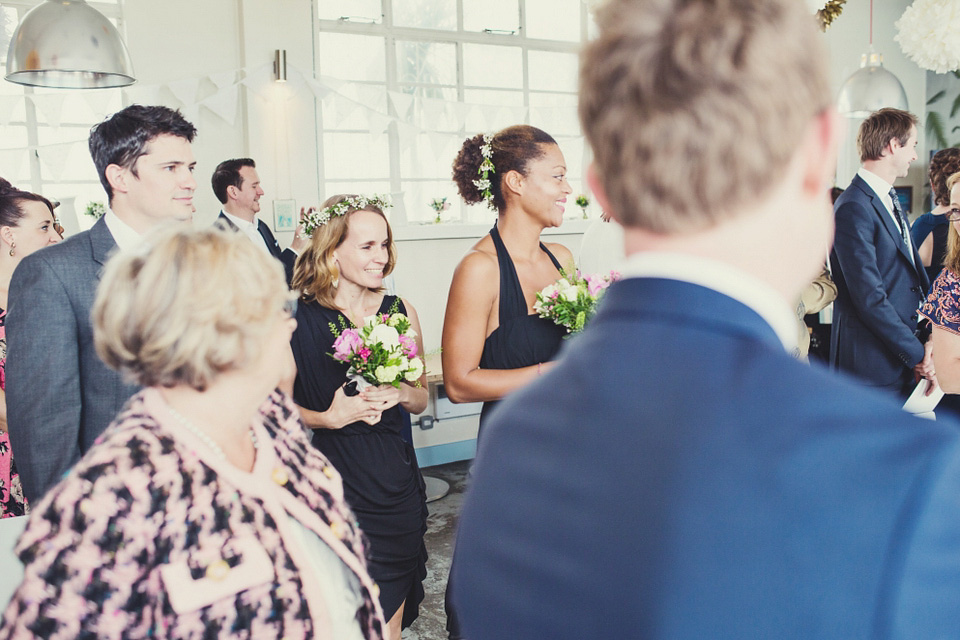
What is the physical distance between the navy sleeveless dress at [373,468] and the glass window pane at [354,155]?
3.84 m

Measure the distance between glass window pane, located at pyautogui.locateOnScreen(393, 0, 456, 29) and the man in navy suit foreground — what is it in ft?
20.6

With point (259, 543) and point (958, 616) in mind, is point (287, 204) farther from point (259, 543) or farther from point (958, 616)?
point (958, 616)

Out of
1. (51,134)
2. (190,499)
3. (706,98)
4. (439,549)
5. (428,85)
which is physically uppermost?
(428,85)

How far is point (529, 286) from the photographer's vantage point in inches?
100.0

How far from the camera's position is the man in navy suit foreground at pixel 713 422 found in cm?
49

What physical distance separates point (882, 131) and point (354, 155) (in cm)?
401

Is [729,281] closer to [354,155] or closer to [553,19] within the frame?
[354,155]

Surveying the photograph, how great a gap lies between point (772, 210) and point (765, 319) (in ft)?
0.27

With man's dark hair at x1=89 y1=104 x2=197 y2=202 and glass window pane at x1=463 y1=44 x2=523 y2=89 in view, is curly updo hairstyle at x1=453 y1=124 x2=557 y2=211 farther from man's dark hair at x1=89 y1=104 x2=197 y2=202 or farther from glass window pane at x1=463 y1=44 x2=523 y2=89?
glass window pane at x1=463 y1=44 x2=523 y2=89

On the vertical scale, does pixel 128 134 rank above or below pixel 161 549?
above

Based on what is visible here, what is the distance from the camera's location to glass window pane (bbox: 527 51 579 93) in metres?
6.99

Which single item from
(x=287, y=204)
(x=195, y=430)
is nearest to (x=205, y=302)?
Result: (x=195, y=430)

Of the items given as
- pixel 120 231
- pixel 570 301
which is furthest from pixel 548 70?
pixel 120 231

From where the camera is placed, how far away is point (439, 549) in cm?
418
